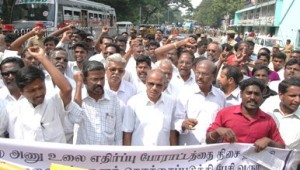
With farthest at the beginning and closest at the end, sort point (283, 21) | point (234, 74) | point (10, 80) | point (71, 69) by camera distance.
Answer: point (283, 21) < point (71, 69) < point (234, 74) < point (10, 80)

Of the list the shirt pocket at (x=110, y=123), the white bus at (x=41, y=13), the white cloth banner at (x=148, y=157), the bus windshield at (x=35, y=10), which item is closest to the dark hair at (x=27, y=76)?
the white cloth banner at (x=148, y=157)

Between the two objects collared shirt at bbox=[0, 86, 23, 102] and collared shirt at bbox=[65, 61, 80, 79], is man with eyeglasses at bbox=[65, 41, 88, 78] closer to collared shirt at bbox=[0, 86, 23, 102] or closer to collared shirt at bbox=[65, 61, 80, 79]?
collared shirt at bbox=[65, 61, 80, 79]

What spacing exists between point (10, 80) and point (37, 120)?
92cm

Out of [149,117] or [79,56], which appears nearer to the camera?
[149,117]

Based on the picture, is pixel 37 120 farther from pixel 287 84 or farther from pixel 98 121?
pixel 287 84

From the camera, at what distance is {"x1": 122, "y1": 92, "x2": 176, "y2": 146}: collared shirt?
3744 millimetres

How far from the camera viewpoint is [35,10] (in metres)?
17.7

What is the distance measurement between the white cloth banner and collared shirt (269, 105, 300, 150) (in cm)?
10

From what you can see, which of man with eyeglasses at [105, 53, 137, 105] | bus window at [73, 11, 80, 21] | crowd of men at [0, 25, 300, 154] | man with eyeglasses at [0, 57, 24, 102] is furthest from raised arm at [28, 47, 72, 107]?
bus window at [73, 11, 80, 21]

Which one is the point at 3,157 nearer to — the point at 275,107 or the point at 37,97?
the point at 37,97

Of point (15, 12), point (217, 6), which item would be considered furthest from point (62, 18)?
point (217, 6)

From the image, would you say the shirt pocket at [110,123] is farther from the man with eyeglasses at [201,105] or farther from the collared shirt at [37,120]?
the man with eyeglasses at [201,105]

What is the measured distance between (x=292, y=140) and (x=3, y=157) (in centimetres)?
265

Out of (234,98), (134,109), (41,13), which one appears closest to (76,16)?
(41,13)
